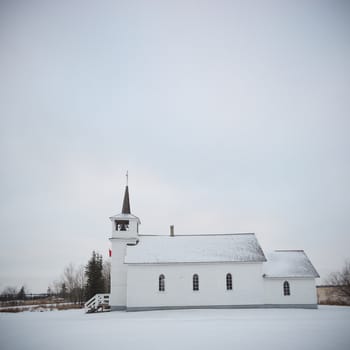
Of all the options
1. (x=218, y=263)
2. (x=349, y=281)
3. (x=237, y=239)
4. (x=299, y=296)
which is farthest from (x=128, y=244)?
(x=349, y=281)

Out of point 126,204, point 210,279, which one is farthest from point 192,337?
point 126,204

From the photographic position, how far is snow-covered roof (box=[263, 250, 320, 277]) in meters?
33.6

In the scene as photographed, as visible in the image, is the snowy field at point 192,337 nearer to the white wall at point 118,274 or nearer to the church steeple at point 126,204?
the white wall at point 118,274

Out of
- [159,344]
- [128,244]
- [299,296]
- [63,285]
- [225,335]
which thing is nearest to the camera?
[159,344]

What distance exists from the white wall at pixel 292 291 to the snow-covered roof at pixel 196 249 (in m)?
2.96

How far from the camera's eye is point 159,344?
13.0 metres

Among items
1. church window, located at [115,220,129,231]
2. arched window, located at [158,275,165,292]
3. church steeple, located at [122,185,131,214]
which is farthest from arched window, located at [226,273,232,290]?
church steeple, located at [122,185,131,214]

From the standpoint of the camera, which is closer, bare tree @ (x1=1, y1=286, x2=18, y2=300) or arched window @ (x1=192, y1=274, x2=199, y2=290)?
arched window @ (x1=192, y1=274, x2=199, y2=290)

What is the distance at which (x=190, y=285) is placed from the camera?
33656 mm

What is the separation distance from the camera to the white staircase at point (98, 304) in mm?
32594

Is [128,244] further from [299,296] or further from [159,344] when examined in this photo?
[159,344]

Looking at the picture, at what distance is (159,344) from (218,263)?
71.9 feet

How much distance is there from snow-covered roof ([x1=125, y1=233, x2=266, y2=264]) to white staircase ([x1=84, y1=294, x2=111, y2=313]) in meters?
5.05

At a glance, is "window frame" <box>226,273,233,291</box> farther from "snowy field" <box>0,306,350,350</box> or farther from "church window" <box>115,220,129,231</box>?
"snowy field" <box>0,306,350,350</box>
